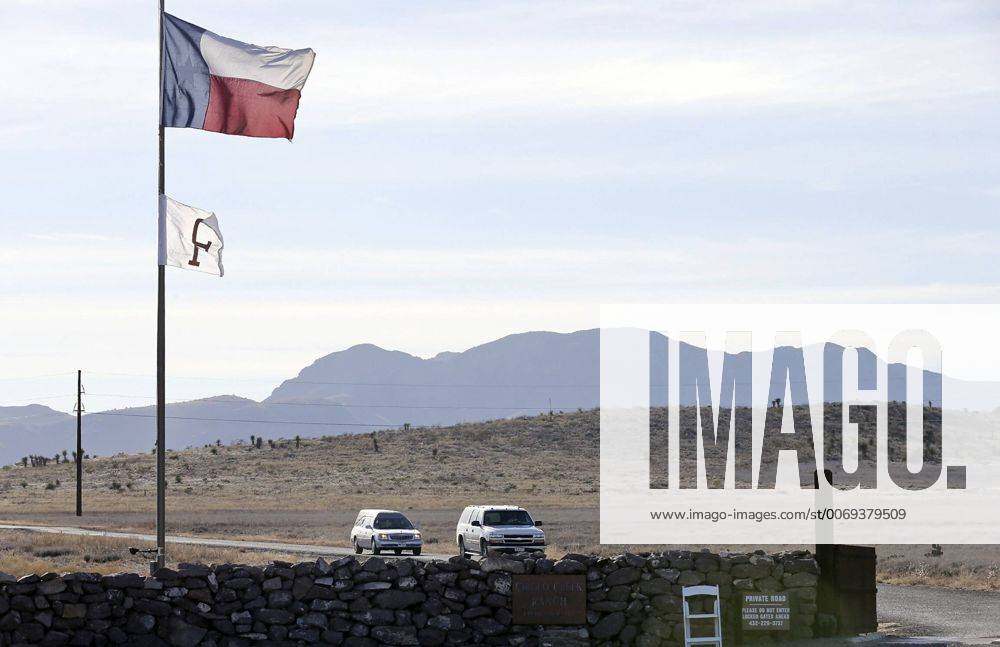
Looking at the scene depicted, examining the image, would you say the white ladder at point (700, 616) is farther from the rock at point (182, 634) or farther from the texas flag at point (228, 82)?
the texas flag at point (228, 82)

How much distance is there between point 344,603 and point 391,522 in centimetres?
2348

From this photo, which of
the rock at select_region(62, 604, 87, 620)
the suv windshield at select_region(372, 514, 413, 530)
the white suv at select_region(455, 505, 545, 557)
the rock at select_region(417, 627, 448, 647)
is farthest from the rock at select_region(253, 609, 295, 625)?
the suv windshield at select_region(372, 514, 413, 530)

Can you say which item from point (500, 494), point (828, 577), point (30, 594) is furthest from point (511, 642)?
point (500, 494)

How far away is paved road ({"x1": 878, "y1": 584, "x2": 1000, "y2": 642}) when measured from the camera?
2117 centimetres

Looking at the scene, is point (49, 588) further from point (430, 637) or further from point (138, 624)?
point (430, 637)

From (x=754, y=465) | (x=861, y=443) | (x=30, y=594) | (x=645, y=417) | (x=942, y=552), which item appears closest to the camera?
(x=30, y=594)

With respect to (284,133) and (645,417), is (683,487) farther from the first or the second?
(284,133)

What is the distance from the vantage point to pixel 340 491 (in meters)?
81.3

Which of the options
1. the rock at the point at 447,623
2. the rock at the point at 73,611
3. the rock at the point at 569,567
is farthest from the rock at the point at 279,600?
the rock at the point at 569,567

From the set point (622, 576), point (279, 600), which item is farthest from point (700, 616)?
point (279, 600)

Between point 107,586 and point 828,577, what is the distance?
1089 cm

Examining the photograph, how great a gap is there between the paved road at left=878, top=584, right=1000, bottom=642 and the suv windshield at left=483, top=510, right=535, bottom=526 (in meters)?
11.6

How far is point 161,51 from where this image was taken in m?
20.2

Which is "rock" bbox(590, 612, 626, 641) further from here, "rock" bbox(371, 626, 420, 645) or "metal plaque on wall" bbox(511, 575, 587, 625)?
"rock" bbox(371, 626, 420, 645)
